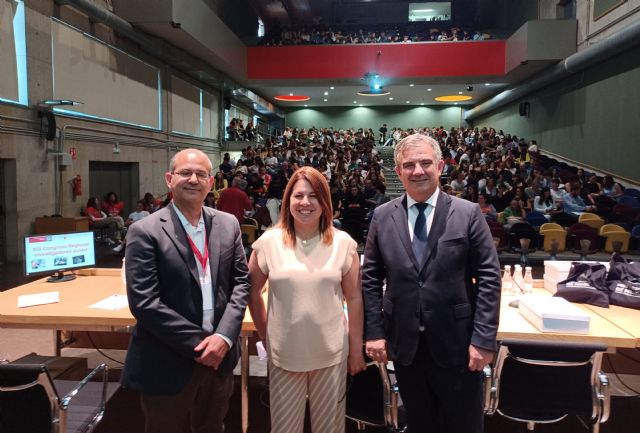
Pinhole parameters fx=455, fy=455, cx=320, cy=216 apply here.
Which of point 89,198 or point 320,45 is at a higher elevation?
point 320,45

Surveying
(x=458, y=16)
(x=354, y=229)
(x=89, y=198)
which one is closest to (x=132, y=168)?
(x=89, y=198)

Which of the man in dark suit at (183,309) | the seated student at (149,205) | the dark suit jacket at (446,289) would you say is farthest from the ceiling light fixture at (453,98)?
the man in dark suit at (183,309)

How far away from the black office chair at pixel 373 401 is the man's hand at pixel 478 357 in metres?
0.49

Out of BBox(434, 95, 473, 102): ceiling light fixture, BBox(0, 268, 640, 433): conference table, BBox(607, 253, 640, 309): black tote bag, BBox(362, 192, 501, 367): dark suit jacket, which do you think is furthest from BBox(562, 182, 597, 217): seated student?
BBox(434, 95, 473, 102): ceiling light fixture

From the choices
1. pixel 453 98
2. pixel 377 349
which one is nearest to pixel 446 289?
pixel 377 349

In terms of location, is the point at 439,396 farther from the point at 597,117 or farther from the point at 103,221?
the point at 597,117

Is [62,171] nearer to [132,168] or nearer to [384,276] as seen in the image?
[132,168]

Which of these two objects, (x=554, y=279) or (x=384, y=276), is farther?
(x=554, y=279)

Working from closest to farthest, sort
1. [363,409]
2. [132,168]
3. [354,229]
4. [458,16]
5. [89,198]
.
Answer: [363,409] → [354,229] → [89,198] → [132,168] → [458,16]

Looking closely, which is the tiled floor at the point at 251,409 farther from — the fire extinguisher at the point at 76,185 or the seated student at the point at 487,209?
the fire extinguisher at the point at 76,185

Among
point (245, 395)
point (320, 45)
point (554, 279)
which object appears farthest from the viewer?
point (320, 45)

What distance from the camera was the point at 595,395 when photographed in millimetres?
2184

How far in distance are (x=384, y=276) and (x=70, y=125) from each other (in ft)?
30.9

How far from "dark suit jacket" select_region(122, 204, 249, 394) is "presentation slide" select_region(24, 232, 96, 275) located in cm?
193
